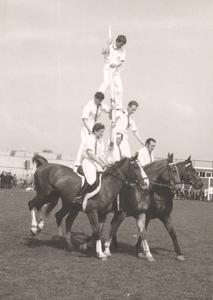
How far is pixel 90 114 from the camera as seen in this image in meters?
12.3

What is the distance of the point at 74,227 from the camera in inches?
685

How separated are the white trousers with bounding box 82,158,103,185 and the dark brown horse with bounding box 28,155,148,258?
0.29 metres

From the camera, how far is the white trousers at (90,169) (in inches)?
432

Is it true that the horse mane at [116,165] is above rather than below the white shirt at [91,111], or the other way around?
below

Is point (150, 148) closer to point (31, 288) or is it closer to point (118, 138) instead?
point (118, 138)

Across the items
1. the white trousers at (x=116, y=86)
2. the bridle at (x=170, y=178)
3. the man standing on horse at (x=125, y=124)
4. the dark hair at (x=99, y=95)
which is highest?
the white trousers at (x=116, y=86)

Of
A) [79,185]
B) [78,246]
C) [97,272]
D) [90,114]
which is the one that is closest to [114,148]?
[90,114]

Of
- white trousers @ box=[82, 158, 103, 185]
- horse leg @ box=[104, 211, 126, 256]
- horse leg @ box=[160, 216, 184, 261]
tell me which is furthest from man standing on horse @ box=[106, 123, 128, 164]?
horse leg @ box=[160, 216, 184, 261]

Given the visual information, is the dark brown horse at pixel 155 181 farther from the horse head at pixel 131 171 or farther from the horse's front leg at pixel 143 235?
the horse head at pixel 131 171

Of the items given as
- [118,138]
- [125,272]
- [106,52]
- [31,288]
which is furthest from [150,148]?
[31,288]

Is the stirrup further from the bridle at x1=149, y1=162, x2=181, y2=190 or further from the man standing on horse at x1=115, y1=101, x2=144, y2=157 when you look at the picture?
the man standing on horse at x1=115, y1=101, x2=144, y2=157

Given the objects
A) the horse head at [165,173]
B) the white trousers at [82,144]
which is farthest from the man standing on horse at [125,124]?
the horse head at [165,173]

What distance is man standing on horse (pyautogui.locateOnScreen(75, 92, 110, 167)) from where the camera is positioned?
39.7 feet

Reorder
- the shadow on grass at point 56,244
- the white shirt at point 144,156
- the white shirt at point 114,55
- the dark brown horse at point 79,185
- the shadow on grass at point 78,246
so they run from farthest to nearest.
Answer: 1. the white shirt at point 114,55
2. the white shirt at point 144,156
3. the shadow on grass at point 78,246
4. the shadow on grass at point 56,244
5. the dark brown horse at point 79,185
